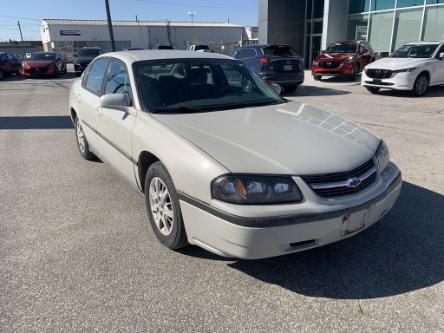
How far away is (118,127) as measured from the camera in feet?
11.8

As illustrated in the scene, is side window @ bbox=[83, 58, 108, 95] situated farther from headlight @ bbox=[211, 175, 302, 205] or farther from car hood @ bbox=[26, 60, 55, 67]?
car hood @ bbox=[26, 60, 55, 67]

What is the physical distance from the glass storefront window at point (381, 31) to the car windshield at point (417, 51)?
7.16 m

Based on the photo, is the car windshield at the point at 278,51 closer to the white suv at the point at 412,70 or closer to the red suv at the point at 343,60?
the white suv at the point at 412,70

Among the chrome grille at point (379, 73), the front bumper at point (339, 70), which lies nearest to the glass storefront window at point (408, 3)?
the front bumper at point (339, 70)

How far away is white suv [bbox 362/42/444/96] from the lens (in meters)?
11.0

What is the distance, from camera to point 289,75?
12.0 meters

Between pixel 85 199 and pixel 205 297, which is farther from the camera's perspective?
pixel 85 199

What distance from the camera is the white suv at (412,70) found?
11047 mm

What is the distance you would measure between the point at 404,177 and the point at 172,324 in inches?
141

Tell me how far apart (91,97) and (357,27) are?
1981 cm

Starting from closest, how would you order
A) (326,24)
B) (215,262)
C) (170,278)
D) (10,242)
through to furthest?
1. (170,278)
2. (215,262)
3. (10,242)
4. (326,24)

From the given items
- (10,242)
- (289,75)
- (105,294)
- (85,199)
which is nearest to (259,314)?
(105,294)

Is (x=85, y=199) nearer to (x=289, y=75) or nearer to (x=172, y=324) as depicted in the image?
(x=172, y=324)

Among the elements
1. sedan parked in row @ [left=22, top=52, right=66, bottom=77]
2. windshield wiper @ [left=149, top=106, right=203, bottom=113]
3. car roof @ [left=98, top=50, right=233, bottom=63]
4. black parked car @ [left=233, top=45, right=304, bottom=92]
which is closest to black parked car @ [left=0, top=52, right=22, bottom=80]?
Answer: sedan parked in row @ [left=22, top=52, right=66, bottom=77]
